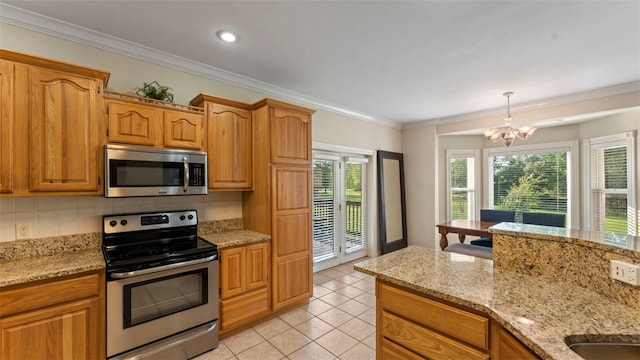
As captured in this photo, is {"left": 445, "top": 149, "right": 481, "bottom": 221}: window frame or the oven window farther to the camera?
{"left": 445, "top": 149, "right": 481, "bottom": 221}: window frame

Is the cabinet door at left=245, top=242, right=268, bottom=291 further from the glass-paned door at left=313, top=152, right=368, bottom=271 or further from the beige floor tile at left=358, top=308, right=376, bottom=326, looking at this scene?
the glass-paned door at left=313, top=152, right=368, bottom=271

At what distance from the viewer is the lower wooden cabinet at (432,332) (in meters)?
1.19

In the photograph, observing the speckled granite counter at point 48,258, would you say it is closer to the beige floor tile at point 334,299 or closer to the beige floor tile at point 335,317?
the beige floor tile at point 335,317

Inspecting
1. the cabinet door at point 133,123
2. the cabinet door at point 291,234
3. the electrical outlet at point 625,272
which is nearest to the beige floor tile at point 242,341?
the cabinet door at point 291,234

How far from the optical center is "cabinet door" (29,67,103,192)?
187 centimetres

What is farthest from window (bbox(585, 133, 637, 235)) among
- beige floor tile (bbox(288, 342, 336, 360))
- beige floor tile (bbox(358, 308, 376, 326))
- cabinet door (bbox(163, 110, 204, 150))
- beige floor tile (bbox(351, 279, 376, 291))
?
cabinet door (bbox(163, 110, 204, 150))

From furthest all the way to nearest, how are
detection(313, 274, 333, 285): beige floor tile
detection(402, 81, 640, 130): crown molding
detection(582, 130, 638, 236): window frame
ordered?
detection(313, 274, 333, 285): beige floor tile → detection(582, 130, 638, 236): window frame → detection(402, 81, 640, 130): crown molding

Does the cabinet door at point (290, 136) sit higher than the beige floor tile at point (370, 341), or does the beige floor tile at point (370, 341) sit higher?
the cabinet door at point (290, 136)

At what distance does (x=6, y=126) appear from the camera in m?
1.78

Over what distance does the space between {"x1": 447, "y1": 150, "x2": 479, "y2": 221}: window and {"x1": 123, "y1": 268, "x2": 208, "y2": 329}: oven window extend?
16.1 ft

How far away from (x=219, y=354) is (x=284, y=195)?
1545 mm

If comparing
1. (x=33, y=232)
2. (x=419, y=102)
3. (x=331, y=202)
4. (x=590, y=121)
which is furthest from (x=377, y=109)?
(x=33, y=232)

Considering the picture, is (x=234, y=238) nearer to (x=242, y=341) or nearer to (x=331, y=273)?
(x=242, y=341)

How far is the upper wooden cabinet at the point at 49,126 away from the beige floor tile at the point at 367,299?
292cm
